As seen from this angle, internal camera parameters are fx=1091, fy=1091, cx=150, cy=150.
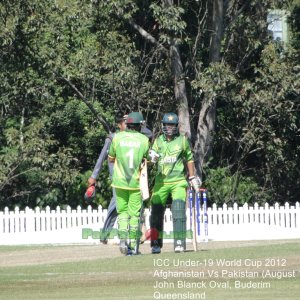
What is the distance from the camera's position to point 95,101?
27125mm

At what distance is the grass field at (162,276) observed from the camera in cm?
1128

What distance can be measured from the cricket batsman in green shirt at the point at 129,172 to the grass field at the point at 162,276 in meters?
0.48

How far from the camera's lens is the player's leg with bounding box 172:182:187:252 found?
15188 millimetres

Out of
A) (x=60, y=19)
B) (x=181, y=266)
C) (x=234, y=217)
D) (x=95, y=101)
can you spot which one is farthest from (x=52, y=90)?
(x=181, y=266)

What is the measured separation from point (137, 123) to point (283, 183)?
1488cm

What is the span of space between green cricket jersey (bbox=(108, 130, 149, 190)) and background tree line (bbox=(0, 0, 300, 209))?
10201 mm

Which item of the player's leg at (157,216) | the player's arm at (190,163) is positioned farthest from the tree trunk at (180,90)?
the player's leg at (157,216)

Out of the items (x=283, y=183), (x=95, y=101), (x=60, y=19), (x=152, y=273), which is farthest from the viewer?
(x=283, y=183)

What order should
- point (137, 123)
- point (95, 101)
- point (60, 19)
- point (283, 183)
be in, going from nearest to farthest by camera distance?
1. point (137, 123)
2. point (60, 19)
3. point (95, 101)
4. point (283, 183)

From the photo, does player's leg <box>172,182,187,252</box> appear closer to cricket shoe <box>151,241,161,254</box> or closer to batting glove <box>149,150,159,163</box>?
cricket shoe <box>151,241,161,254</box>

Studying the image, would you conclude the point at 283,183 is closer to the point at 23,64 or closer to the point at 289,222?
the point at 289,222

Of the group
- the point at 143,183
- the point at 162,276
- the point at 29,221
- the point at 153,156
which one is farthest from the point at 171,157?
the point at 29,221

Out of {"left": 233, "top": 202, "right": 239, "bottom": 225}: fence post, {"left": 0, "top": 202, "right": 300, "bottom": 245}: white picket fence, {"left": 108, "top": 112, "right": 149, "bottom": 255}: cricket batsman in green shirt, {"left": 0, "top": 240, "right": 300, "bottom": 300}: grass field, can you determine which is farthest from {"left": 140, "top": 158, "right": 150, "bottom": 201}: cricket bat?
{"left": 233, "top": 202, "right": 239, "bottom": 225}: fence post

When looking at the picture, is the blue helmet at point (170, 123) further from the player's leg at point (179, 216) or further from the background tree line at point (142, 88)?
the background tree line at point (142, 88)
